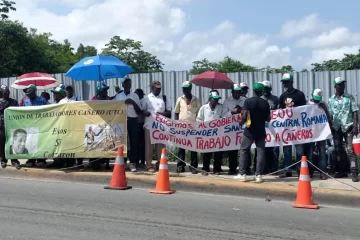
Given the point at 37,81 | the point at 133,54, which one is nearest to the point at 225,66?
the point at 133,54

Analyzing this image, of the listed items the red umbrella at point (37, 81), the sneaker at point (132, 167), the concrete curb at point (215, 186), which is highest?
the red umbrella at point (37, 81)

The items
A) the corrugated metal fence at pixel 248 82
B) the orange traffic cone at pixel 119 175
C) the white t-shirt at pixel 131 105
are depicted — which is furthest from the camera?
the corrugated metal fence at pixel 248 82

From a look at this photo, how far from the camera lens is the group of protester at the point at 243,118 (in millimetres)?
9023

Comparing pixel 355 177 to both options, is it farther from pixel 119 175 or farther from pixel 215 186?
pixel 119 175

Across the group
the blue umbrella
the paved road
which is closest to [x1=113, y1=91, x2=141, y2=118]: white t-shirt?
the blue umbrella

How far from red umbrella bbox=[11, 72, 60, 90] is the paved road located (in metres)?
5.84

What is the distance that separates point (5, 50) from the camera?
2531 centimetres

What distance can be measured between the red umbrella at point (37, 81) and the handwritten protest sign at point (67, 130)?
3409 mm

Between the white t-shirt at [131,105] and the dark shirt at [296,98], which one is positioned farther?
the white t-shirt at [131,105]

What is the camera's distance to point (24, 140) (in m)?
10.9

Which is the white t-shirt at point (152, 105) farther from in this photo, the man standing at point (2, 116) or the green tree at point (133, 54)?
the green tree at point (133, 54)

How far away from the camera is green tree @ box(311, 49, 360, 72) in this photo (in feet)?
78.7

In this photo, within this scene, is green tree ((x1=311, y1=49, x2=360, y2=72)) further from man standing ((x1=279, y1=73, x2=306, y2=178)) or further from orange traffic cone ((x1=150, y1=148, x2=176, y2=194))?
orange traffic cone ((x1=150, y1=148, x2=176, y2=194))

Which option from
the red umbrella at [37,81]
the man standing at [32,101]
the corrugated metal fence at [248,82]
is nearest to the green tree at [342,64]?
the corrugated metal fence at [248,82]
